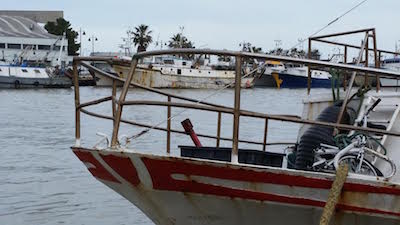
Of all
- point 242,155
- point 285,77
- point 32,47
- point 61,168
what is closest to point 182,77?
point 285,77

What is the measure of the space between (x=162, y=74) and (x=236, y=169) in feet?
189

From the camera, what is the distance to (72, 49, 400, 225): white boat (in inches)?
208

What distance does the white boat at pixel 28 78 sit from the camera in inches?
2402

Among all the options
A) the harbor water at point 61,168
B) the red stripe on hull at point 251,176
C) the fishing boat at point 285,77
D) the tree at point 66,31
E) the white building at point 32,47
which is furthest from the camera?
the tree at point 66,31

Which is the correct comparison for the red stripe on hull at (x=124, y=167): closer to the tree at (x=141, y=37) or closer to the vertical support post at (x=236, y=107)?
the vertical support post at (x=236, y=107)

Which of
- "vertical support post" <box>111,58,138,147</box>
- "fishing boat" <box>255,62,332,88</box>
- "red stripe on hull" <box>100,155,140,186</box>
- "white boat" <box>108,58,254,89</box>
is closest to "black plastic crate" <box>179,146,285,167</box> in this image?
"red stripe on hull" <box>100,155,140,186</box>

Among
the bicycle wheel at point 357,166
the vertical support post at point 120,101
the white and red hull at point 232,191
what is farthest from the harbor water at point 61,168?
the bicycle wheel at point 357,166

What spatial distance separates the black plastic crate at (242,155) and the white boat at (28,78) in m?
57.0

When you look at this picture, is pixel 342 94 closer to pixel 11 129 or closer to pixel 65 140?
pixel 65 140

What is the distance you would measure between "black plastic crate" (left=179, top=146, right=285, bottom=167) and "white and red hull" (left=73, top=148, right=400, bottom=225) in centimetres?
69

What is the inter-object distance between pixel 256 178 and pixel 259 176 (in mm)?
35

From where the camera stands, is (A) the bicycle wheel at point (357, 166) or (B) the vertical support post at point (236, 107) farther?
(A) the bicycle wheel at point (357, 166)

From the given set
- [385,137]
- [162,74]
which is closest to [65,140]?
[385,137]

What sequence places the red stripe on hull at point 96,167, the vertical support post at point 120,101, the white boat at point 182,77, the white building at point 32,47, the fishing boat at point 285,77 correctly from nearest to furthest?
the vertical support post at point 120,101
the red stripe on hull at point 96,167
the white boat at point 182,77
the fishing boat at point 285,77
the white building at point 32,47
